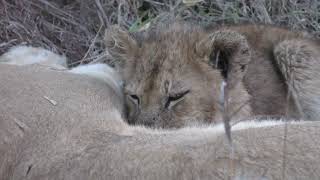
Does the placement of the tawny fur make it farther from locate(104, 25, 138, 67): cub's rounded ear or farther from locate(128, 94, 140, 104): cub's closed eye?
locate(104, 25, 138, 67): cub's rounded ear

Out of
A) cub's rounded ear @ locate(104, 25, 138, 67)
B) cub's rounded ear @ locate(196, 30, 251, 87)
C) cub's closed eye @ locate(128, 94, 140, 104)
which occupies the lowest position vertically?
cub's closed eye @ locate(128, 94, 140, 104)

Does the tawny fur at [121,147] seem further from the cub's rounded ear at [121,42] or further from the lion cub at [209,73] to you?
the cub's rounded ear at [121,42]

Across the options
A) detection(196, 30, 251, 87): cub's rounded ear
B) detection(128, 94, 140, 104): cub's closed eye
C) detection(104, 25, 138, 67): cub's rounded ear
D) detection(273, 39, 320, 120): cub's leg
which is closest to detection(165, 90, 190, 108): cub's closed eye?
detection(128, 94, 140, 104): cub's closed eye

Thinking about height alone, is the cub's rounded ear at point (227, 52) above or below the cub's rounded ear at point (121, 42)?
above

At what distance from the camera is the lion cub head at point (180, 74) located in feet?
12.6

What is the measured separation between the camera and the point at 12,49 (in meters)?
4.95

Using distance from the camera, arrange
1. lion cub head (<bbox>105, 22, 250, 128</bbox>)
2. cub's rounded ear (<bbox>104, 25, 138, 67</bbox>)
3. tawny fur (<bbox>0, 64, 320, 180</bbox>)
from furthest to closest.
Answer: cub's rounded ear (<bbox>104, 25, 138, 67</bbox>) < lion cub head (<bbox>105, 22, 250, 128</bbox>) < tawny fur (<bbox>0, 64, 320, 180</bbox>)

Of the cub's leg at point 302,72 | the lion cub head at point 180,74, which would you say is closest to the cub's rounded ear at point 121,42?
the lion cub head at point 180,74

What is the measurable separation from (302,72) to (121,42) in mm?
1028

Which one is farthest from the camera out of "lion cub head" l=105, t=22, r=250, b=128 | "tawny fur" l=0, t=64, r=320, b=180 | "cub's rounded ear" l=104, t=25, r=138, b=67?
"cub's rounded ear" l=104, t=25, r=138, b=67

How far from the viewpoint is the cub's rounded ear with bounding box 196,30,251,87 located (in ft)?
12.8

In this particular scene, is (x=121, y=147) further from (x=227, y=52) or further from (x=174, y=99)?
(x=227, y=52)

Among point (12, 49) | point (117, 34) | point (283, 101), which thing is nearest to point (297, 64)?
point (283, 101)

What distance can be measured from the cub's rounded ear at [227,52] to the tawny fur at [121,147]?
1.89ft
